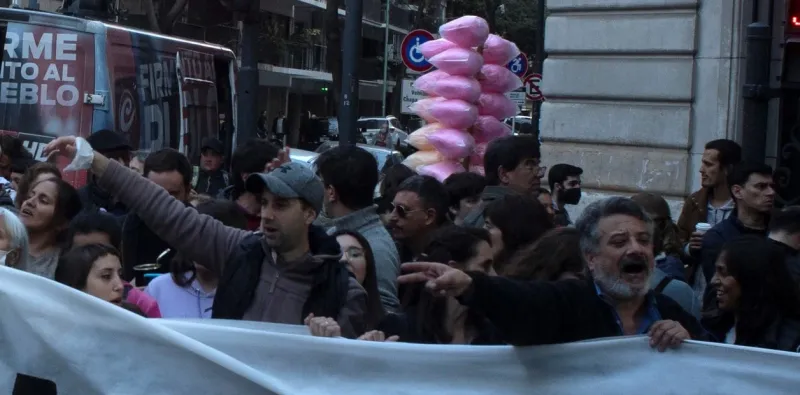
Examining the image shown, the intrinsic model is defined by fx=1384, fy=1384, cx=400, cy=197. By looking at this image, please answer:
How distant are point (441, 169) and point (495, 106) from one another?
1.32m

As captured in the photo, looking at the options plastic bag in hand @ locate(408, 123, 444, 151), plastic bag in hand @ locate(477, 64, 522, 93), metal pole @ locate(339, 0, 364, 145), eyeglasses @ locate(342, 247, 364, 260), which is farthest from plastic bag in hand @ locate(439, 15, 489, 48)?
eyeglasses @ locate(342, 247, 364, 260)

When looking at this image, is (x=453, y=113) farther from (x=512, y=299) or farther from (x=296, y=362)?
(x=512, y=299)

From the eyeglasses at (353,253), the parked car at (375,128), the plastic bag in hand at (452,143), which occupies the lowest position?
the parked car at (375,128)

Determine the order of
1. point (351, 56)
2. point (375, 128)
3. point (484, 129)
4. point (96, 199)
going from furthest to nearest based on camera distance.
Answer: point (375, 128), point (351, 56), point (484, 129), point (96, 199)

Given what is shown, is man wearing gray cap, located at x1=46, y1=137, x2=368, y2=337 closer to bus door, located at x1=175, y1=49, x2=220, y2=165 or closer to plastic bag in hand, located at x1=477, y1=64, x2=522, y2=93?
plastic bag in hand, located at x1=477, y1=64, x2=522, y2=93

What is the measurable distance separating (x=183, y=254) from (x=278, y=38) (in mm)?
48322

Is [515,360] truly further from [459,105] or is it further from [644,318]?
[459,105]

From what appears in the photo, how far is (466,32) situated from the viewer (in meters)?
12.4

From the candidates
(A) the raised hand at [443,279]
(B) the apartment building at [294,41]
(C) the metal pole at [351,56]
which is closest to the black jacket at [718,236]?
(A) the raised hand at [443,279]

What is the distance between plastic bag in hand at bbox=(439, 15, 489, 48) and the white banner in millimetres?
8747

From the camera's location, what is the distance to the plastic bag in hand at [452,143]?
1208 cm

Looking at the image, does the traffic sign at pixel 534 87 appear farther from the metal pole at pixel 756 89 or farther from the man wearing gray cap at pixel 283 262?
the man wearing gray cap at pixel 283 262

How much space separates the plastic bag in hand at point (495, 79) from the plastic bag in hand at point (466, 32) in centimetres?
32

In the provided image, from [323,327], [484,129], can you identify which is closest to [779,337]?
[323,327]
